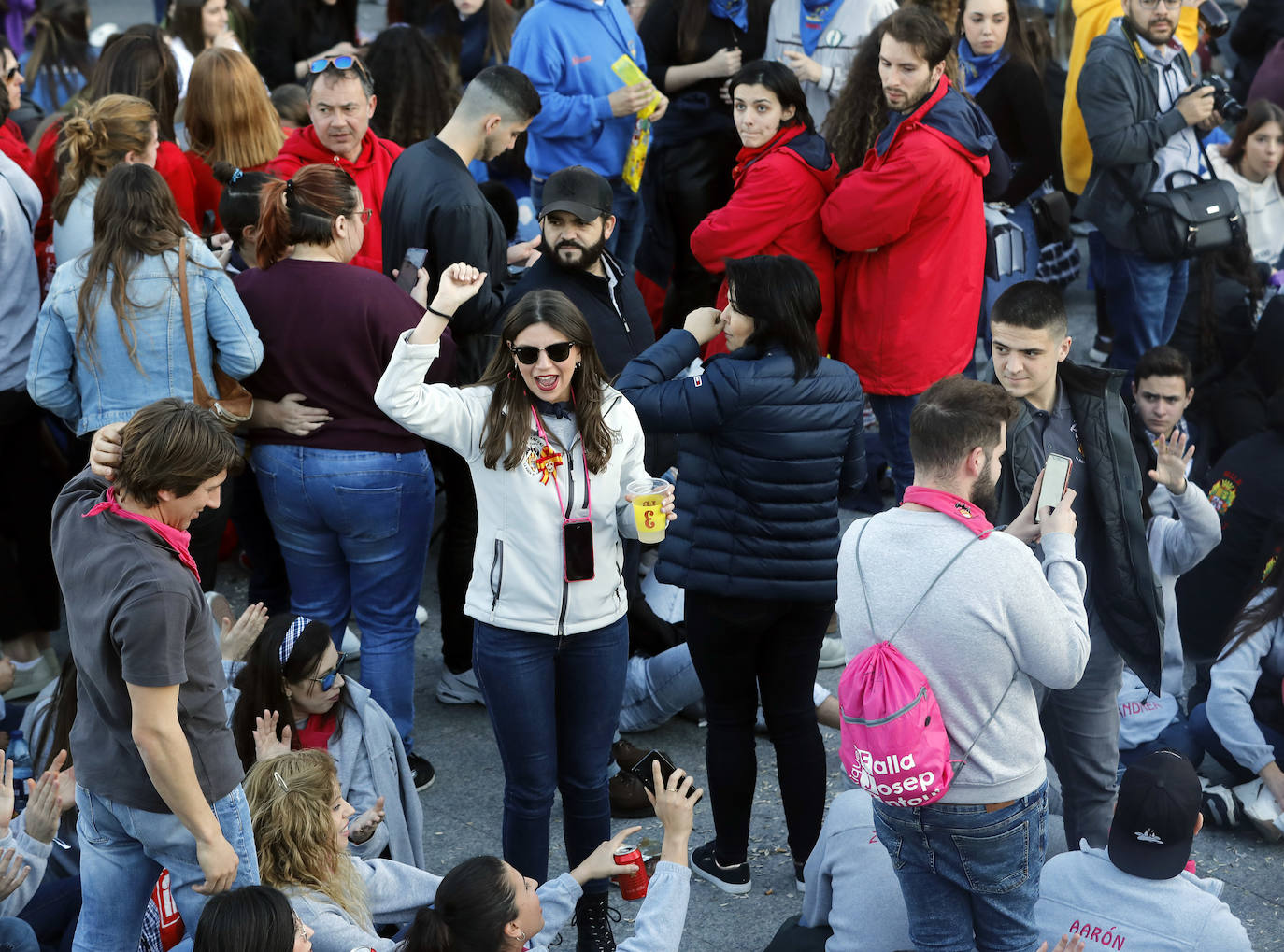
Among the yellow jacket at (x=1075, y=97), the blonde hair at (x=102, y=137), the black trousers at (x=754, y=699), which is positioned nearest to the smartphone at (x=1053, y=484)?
the black trousers at (x=754, y=699)

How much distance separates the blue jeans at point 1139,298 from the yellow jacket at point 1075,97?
1.38ft

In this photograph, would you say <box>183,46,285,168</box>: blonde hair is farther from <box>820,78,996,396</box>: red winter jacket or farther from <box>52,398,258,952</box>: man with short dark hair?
<box>52,398,258,952</box>: man with short dark hair

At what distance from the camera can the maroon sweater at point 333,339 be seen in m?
4.11

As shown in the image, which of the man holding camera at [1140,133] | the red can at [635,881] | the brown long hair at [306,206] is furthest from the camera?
the man holding camera at [1140,133]

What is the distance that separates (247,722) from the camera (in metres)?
3.75

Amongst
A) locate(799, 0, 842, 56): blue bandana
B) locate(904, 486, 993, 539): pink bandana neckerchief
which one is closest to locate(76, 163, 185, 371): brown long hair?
locate(904, 486, 993, 539): pink bandana neckerchief

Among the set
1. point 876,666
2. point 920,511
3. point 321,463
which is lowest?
point 321,463

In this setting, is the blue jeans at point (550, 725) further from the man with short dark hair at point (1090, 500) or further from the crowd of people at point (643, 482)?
the man with short dark hair at point (1090, 500)

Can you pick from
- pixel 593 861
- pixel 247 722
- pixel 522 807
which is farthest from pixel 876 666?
pixel 247 722

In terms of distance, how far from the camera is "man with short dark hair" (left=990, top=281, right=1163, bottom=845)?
374 centimetres

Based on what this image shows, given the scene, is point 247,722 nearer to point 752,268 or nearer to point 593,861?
point 593,861

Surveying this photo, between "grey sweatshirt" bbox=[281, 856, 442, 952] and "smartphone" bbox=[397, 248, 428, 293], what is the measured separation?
1783mm

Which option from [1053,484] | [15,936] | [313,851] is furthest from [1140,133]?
[15,936]

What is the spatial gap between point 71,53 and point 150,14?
4987 mm
